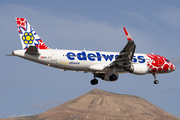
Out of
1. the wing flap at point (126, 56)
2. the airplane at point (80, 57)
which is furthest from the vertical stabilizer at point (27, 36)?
the wing flap at point (126, 56)

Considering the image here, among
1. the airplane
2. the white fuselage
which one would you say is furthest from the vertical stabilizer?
the white fuselage

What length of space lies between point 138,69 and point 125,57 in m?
3.16

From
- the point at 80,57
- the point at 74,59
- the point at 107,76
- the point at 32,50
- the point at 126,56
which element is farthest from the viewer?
the point at 107,76

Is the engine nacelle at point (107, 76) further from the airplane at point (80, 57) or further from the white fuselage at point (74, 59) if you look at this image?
the white fuselage at point (74, 59)

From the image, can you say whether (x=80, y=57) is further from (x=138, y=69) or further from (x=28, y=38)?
(x=138, y=69)

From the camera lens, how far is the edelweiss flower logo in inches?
1843

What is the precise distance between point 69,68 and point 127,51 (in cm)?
853

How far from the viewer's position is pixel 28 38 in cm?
4712

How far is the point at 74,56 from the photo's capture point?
46.8 m

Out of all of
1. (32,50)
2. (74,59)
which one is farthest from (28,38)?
(74,59)

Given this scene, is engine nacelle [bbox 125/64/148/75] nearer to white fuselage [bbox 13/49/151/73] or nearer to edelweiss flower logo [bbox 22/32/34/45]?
white fuselage [bbox 13/49/151/73]

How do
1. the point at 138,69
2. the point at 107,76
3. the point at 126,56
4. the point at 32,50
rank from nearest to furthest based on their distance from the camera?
the point at 32,50
the point at 126,56
the point at 138,69
the point at 107,76

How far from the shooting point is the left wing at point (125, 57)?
44.6 metres

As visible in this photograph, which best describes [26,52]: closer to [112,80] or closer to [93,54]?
[93,54]
